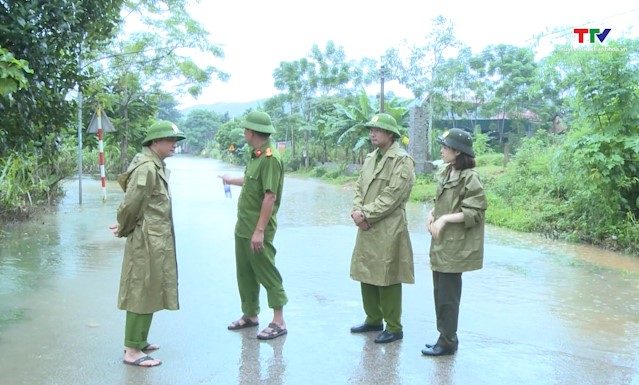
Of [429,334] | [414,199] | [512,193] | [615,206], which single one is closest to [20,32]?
[429,334]

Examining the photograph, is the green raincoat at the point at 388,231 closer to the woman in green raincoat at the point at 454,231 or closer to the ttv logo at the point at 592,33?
the woman in green raincoat at the point at 454,231

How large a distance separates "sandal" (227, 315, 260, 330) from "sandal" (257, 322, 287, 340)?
0.27 metres

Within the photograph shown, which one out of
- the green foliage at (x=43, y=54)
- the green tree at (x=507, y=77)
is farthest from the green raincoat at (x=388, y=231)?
the green tree at (x=507, y=77)

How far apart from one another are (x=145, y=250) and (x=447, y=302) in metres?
2.09

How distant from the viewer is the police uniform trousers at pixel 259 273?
4.58 meters

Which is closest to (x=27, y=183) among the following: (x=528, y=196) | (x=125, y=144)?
(x=528, y=196)

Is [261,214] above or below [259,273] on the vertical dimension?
above

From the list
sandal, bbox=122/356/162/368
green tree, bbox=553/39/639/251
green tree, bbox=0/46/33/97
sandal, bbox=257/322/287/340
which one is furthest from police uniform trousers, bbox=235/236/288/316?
green tree, bbox=553/39/639/251

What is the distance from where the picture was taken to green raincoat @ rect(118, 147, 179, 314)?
391 centimetres

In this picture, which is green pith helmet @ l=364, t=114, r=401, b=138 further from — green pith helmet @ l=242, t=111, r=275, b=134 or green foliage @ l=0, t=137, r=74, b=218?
green foliage @ l=0, t=137, r=74, b=218

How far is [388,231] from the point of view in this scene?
441 centimetres

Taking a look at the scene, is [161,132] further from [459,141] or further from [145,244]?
[459,141]

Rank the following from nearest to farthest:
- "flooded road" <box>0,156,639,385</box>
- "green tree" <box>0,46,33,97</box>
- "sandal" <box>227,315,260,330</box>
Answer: "green tree" <box>0,46,33,97</box> → "flooded road" <box>0,156,639,385</box> → "sandal" <box>227,315,260,330</box>

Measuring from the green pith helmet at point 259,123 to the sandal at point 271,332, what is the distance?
1.52 m
